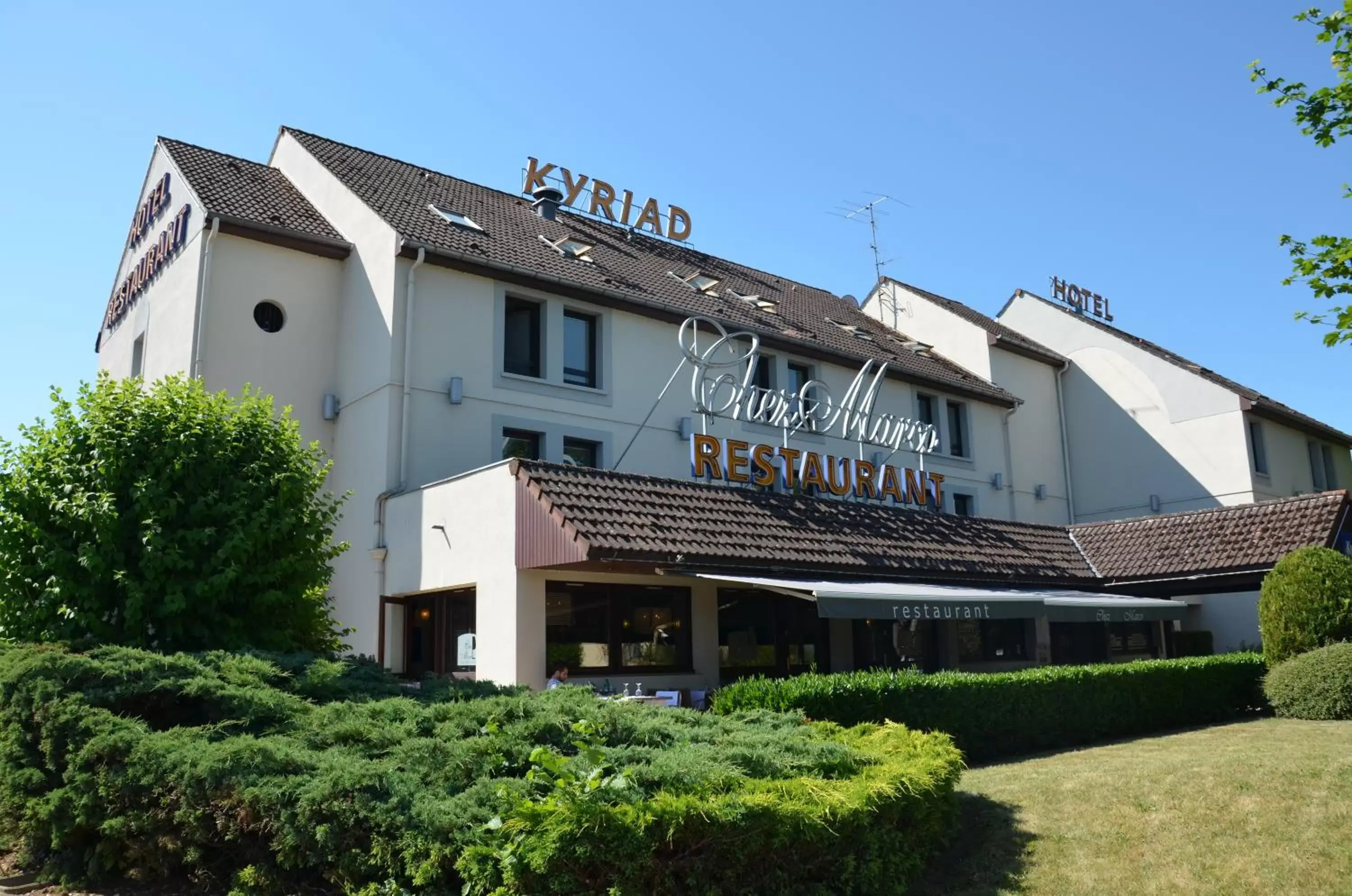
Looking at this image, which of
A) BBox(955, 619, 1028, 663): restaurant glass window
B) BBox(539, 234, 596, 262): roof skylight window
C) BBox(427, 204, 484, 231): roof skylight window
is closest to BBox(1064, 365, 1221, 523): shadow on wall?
BBox(955, 619, 1028, 663): restaurant glass window

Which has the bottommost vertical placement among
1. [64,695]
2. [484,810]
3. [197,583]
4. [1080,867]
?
[1080,867]

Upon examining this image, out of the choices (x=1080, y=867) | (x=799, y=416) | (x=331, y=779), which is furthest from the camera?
(x=799, y=416)

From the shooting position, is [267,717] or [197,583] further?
[197,583]

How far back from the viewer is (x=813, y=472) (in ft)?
69.4

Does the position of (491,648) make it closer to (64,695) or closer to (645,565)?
(645,565)

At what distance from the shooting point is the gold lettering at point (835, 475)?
2141cm

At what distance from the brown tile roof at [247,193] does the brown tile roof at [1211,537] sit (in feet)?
59.7

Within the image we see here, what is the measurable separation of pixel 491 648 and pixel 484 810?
9316mm

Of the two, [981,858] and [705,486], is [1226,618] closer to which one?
[705,486]

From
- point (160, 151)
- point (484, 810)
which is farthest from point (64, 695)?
point (160, 151)

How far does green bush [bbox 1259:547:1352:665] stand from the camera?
17.9 metres

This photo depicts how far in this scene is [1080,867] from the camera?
858 cm

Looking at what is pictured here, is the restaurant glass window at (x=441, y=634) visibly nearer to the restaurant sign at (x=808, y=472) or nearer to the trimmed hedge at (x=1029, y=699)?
the restaurant sign at (x=808, y=472)

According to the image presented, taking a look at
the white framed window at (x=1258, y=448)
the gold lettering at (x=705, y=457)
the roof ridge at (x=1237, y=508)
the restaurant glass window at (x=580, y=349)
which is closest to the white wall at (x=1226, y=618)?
the roof ridge at (x=1237, y=508)
